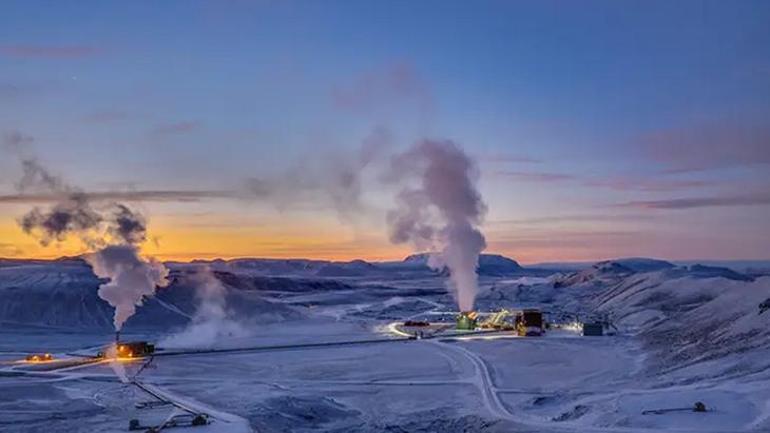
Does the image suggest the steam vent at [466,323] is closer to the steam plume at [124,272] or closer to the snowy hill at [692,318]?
the snowy hill at [692,318]

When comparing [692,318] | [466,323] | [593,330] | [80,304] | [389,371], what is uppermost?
[80,304]

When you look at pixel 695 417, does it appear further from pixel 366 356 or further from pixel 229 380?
pixel 366 356

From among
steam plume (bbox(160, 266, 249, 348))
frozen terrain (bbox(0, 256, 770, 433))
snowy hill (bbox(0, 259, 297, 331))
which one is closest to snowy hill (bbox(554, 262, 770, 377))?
frozen terrain (bbox(0, 256, 770, 433))

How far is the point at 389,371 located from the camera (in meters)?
64.2

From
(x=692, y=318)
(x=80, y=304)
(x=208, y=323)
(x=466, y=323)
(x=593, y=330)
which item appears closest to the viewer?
(x=692, y=318)

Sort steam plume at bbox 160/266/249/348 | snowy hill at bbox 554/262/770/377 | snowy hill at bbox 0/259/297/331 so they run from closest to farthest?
1. snowy hill at bbox 554/262/770/377
2. steam plume at bbox 160/266/249/348
3. snowy hill at bbox 0/259/297/331

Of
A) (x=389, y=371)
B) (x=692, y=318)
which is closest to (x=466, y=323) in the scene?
Answer: (x=692, y=318)

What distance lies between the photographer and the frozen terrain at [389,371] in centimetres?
4372

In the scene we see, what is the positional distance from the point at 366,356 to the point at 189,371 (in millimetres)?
15543

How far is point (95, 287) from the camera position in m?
121

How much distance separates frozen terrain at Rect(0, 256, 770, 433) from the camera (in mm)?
43719

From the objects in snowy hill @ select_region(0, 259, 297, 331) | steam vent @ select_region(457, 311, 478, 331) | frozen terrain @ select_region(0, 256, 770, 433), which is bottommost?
frozen terrain @ select_region(0, 256, 770, 433)

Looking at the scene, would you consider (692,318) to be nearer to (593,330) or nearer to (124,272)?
(593,330)

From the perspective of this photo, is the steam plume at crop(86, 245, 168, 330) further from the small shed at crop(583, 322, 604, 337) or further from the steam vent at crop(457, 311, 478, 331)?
the small shed at crop(583, 322, 604, 337)
